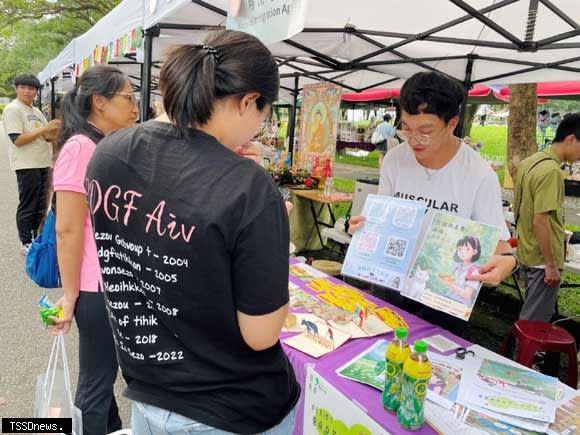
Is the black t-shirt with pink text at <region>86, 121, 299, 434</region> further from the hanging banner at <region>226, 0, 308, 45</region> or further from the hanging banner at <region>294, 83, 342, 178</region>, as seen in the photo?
the hanging banner at <region>294, 83, 342, 178</region>

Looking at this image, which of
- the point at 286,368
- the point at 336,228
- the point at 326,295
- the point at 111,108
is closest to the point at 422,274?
the point at 326,295

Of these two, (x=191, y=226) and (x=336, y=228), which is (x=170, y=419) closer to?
(x=191, y=226)

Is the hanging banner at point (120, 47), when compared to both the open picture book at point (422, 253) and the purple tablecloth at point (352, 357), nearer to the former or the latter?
the open picture book at point (422, 253)

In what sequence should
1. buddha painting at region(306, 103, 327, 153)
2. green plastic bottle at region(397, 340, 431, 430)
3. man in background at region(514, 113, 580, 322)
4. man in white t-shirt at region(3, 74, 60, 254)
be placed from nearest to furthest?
1. green plastic bottle at region(397, 340, 431, 430)
2. man in background at region(514, 113, 580, 322)
3. man in white t-shirt at region(3, 74, 60, 254)
4. buddha painting at region(306, 103, 327, 153)

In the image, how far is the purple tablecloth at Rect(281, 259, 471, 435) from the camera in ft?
4.02

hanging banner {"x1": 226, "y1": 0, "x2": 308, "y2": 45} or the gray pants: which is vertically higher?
hanging banner {"x1": 226, "y1": 0, "x2": 308, "y2": 45}

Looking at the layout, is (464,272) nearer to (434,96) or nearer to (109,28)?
(434,96)

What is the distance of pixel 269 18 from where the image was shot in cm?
137

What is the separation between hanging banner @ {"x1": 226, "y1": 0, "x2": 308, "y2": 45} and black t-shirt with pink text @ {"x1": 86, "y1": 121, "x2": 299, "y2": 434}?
652mm

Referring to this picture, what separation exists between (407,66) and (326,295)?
8.16ft

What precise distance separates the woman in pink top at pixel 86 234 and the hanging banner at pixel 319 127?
3.24 metres

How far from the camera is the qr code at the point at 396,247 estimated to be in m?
1.65

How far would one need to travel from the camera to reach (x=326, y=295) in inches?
82.4

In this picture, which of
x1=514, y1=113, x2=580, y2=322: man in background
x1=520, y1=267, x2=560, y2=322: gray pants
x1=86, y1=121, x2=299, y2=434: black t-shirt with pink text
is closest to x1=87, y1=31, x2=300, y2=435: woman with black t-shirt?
x1=86, y1=121, x2=299, y2=434: black t-shirt with pink text
